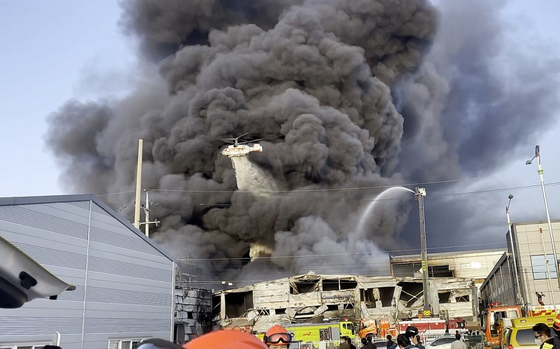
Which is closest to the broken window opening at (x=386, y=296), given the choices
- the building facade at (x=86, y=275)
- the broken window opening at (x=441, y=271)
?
the building facade at (x=86, y=275)

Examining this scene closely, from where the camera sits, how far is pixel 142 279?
14977mm

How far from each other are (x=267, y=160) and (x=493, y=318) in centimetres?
2804

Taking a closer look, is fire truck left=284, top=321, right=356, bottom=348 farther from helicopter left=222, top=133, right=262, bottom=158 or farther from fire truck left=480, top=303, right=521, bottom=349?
helicopter left=222, top=133, right=262, bottom=158

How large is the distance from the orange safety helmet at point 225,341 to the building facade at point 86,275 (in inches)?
356

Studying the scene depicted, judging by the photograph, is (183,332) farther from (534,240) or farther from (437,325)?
(534,240)

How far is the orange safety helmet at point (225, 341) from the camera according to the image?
1897 mm

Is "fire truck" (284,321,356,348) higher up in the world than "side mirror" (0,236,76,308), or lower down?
lower down

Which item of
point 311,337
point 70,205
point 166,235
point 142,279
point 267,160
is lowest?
point 311,337

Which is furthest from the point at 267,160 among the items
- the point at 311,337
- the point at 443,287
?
the point at 311,337

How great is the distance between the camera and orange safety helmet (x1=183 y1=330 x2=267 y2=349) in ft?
6.23

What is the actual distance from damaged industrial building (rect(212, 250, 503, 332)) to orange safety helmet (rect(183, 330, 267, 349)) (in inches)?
1111

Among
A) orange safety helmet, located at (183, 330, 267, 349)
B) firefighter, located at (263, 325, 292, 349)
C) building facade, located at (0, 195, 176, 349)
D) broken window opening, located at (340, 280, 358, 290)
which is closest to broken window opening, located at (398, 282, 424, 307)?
broken window opening, located at (340, 280, 358, 290)

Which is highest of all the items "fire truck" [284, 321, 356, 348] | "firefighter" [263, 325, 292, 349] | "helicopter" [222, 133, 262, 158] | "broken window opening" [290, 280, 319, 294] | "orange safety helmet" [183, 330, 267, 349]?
"helicopter" [222, 133, 262, 158]

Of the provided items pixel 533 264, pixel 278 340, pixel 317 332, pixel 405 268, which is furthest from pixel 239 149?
pixel 278 340
